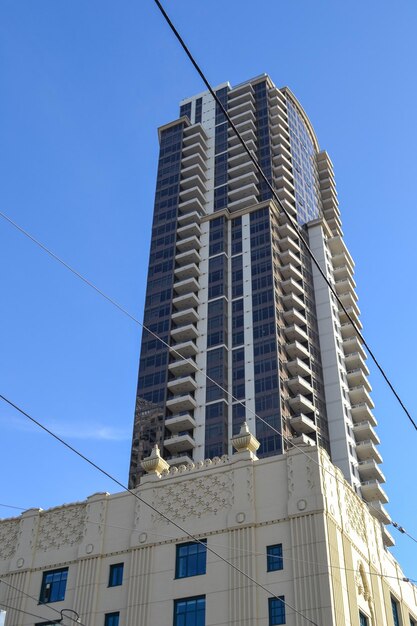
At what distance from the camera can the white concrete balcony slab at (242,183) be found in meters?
126

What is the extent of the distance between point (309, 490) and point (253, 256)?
74689 mm

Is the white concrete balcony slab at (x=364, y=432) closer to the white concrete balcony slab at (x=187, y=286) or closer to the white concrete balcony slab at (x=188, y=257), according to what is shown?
the white concrete balcony slab at (x=187, y=286)

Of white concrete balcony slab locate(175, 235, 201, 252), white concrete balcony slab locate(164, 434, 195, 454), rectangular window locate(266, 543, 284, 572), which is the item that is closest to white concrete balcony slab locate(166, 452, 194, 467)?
white concrete balcony slab locate(164, 434, 195, 454)

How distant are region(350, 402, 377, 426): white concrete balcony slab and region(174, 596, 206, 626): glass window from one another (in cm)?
6888

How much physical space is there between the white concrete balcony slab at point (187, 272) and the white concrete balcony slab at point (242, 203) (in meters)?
12.7

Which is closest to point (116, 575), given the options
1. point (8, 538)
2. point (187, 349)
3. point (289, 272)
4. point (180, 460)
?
point (8, 538)

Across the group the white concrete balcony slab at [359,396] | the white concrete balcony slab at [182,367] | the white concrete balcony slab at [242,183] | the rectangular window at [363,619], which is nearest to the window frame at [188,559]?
the rectangular window at [363,619]

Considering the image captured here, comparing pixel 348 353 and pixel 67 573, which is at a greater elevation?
pixel 348 353

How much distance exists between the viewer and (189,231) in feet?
406

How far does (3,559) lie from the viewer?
5088 centimetres

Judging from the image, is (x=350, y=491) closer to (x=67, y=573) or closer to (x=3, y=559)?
(x=67, y=573)

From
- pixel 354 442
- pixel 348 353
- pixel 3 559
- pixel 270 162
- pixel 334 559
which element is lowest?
pixel 334 559

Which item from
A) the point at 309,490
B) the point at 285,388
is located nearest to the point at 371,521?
the point at 309,490

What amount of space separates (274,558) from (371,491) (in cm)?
6054
